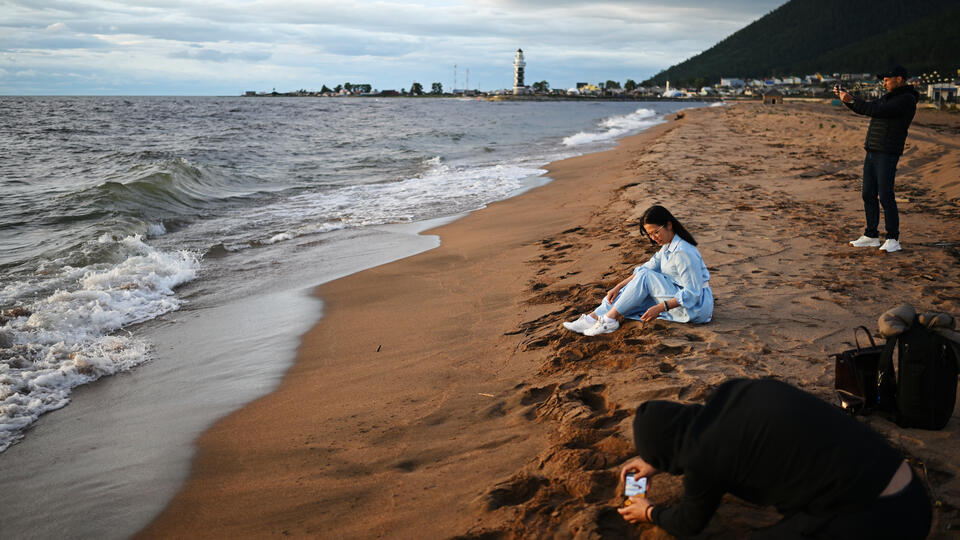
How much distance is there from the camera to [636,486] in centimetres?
240

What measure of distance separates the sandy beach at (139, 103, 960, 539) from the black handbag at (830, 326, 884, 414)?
0.50 feet

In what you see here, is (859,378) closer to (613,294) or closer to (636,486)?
(636,486)

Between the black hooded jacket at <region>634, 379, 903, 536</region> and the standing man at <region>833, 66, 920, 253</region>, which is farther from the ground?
the standing man at <region>833, 66, 920, 253</region>

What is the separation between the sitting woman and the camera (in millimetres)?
4258

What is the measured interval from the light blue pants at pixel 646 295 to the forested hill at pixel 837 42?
7662 cm

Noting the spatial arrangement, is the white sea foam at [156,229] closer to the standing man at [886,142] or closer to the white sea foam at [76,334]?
the white sea foam at [76,334]

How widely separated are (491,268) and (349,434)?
353cm

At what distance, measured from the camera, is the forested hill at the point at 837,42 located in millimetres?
84312

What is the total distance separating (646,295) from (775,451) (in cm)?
262

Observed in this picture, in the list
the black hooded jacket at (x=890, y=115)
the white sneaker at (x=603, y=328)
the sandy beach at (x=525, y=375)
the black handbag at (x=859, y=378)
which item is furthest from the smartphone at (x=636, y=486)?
the black hooded jacket at (x=890, y=115)

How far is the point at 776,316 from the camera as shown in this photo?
178 inches

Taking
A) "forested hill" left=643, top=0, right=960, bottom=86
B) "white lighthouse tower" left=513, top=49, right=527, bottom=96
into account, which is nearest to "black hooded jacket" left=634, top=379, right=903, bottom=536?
"forested hill" left=643, top=0, right=960, bottom=86

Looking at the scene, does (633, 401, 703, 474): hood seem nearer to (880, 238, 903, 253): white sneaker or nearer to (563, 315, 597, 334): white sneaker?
(563, 315, 597, 334): white sneaker

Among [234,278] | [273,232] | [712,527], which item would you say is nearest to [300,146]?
[273,232]
